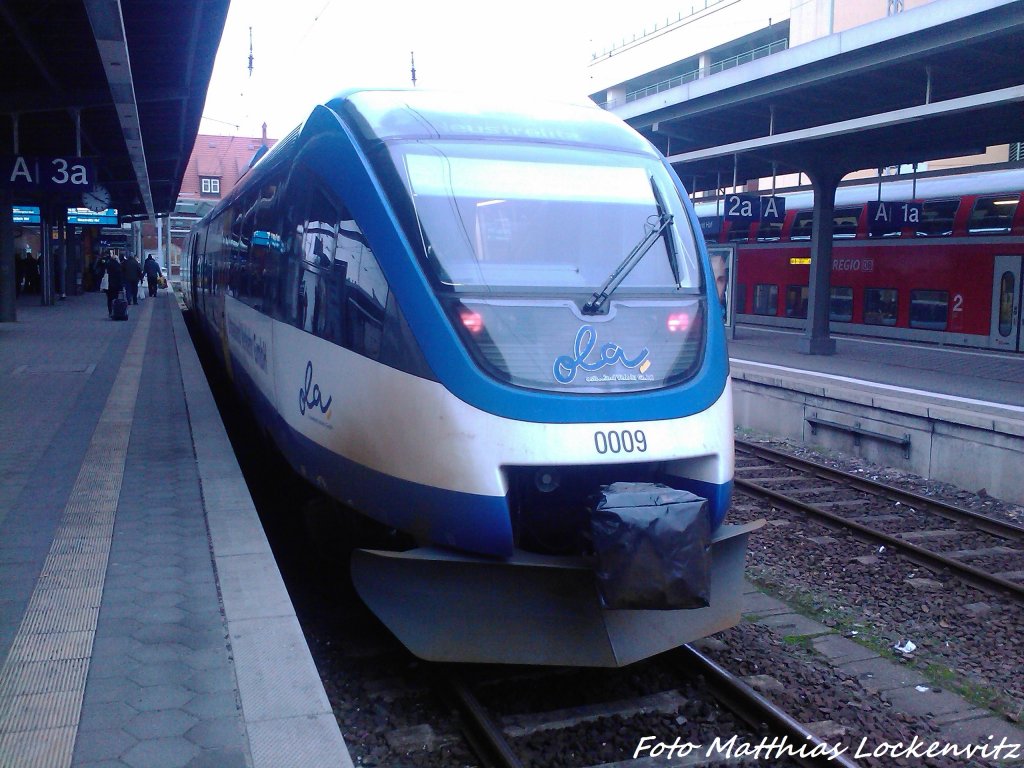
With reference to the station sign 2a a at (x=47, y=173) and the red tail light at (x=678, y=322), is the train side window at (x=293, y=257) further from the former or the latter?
the station sign 2a a at (x=47, y=173)

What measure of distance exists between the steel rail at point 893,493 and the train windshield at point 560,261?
15.3 ft

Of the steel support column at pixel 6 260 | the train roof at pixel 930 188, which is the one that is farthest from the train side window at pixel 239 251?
the train roof at pixel 930 188

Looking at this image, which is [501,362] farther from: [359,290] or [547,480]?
[359,290]

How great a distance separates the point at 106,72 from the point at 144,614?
9806 mm

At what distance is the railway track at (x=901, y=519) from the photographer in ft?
24.9

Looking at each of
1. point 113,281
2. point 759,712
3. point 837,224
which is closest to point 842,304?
Result: point 837,224

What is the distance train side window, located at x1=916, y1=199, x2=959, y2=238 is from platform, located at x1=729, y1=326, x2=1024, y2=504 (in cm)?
267

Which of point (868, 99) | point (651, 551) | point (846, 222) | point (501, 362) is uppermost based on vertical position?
point (868, 99)

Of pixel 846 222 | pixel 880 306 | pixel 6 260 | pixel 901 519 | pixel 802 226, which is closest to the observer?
pixel 901 519

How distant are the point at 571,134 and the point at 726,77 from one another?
10811 mm

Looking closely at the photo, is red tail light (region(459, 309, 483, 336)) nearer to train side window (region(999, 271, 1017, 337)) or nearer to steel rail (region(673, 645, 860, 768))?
steel rail (region(673, 645, 860, 768))

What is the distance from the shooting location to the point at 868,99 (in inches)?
619

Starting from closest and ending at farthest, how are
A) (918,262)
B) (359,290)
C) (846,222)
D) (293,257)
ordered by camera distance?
(359,290) → (293,257) → (918,262) → (846,222)

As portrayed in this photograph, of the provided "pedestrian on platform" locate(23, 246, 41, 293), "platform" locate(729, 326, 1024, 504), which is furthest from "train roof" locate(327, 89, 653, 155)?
"pedestrian on platform" locate(23, 246, 41, 293)
